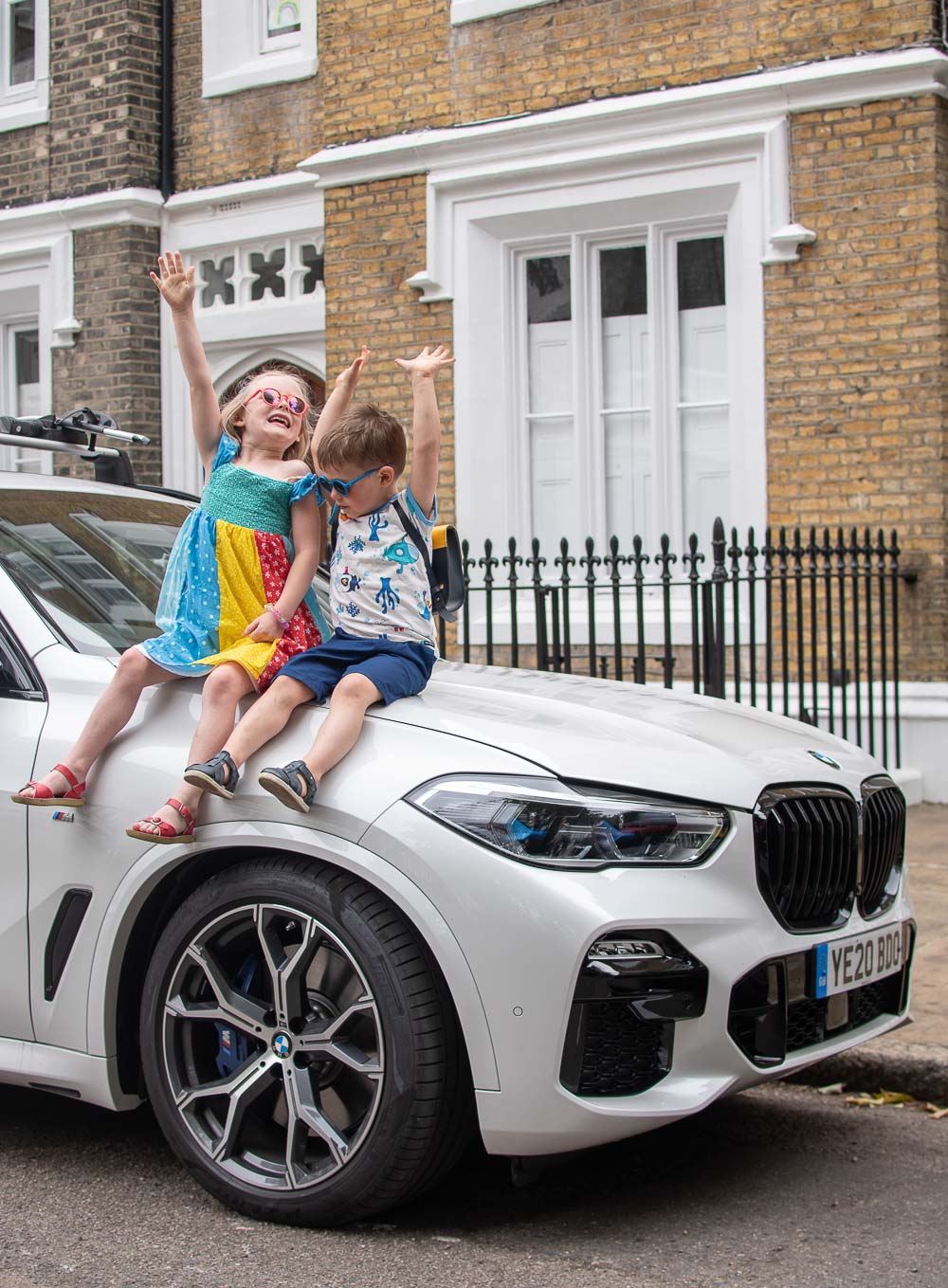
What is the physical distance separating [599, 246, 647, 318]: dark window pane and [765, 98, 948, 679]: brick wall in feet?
3.96

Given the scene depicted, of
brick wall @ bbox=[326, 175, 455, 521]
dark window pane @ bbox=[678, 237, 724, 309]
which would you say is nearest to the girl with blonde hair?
dark window pane @ bbox=[678, 237, 724, 309]

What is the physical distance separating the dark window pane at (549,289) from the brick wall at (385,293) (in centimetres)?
61

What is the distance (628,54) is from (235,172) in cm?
394

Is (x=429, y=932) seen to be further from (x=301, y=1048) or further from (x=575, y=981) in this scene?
(x=301, y=1048)

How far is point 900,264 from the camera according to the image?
9469 millimetres

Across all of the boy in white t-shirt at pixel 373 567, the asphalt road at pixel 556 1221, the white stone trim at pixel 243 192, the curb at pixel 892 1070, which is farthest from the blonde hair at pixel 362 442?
the white stone trim at pixel 243 192

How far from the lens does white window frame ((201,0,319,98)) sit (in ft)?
42.0

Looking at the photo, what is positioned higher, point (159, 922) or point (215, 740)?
point (215, 740)

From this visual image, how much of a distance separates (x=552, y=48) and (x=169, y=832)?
8346mm

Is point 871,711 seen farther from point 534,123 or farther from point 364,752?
point 364,752

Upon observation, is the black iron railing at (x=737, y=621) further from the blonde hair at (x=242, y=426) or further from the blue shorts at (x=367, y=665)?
the blue shorts at (x=367, y=665)

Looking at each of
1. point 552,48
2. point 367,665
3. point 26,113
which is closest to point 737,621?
point 552,48

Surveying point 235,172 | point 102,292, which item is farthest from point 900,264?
point 102,292

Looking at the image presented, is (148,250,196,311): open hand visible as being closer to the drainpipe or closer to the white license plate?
the white license plate
